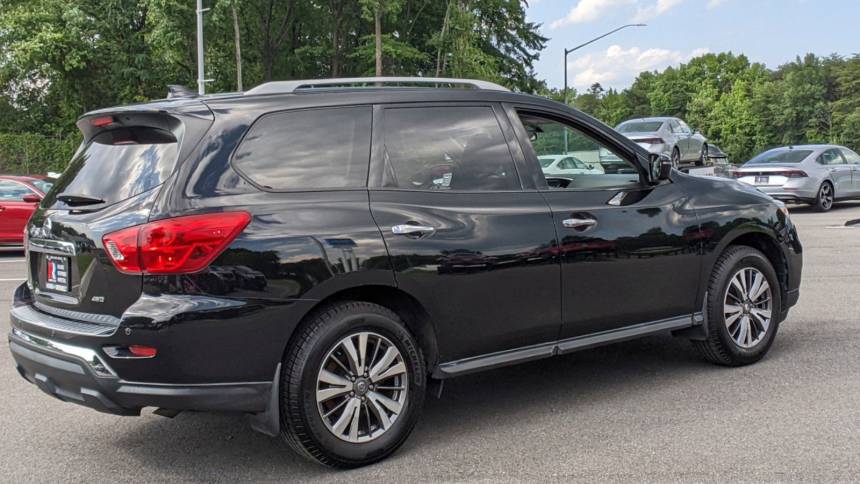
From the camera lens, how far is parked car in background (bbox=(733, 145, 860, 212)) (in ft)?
64.1

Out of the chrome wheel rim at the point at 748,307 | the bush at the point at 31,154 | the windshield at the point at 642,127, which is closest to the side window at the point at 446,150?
the chrome wheel rim at the point at 748,307

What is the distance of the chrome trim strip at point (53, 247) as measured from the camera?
153 inches

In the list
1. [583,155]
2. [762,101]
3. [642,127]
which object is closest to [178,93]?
[583,155]

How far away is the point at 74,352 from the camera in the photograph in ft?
12.1

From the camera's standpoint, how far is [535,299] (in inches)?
178

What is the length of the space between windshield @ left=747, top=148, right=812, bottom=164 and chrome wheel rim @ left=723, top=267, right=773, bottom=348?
1567 cm

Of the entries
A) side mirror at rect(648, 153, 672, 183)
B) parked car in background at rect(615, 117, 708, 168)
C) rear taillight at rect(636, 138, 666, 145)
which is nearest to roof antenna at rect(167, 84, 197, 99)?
side mirror at rect(648, 153, 672, 183)

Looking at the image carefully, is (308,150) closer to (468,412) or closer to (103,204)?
(103,204)

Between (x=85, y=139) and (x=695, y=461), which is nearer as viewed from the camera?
(x=695, y=461)

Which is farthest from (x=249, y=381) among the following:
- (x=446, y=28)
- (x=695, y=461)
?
(x=446, y=28)

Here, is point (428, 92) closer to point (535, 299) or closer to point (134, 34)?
point (535, 299)

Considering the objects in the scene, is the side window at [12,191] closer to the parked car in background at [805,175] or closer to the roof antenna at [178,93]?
the roof antenna at [178,93]

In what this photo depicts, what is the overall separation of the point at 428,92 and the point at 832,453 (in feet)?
8.80

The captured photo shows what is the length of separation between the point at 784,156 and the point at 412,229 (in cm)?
1840
